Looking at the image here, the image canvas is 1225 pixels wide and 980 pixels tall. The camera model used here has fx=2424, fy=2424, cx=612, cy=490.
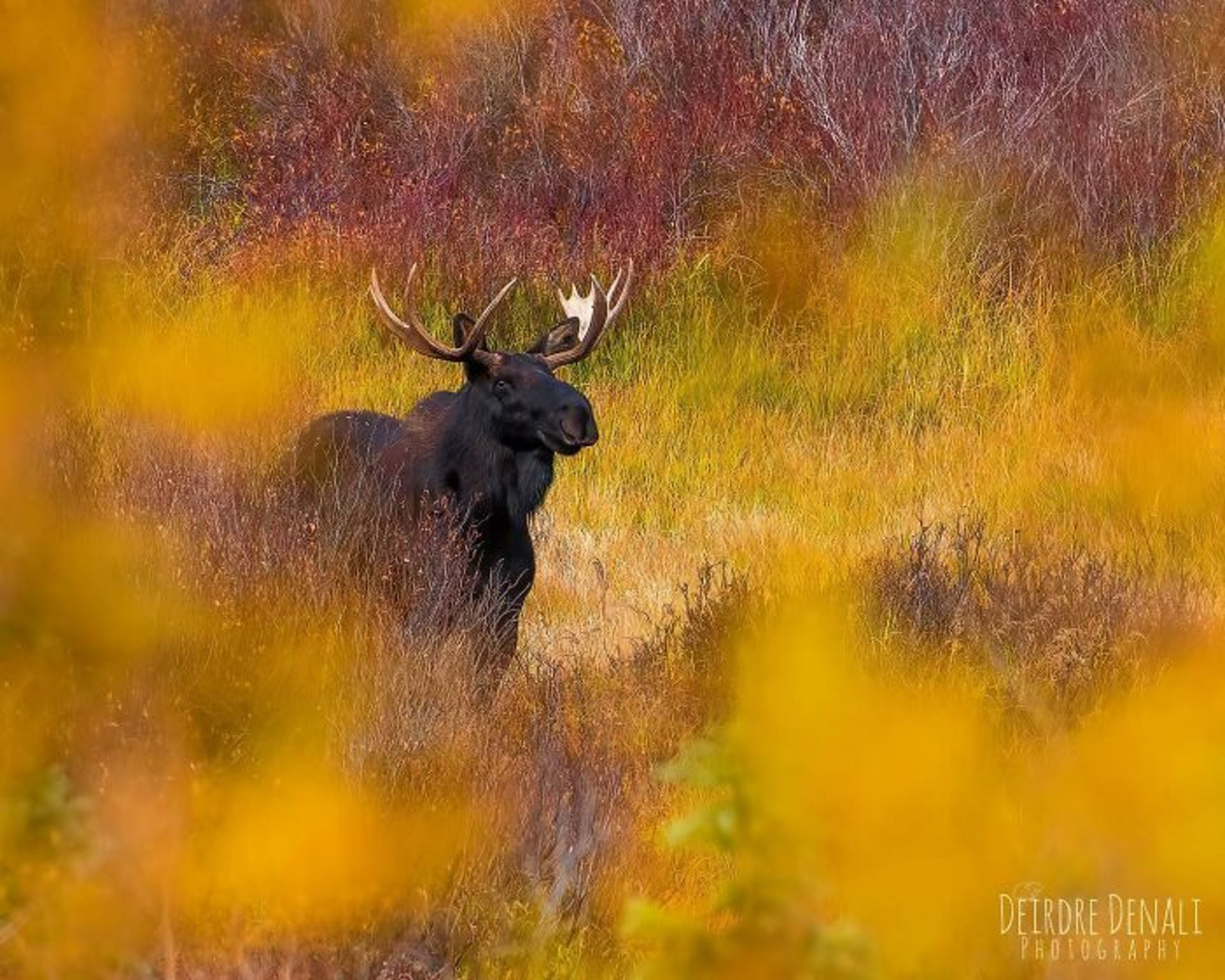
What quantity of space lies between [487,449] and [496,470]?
0.07 meters

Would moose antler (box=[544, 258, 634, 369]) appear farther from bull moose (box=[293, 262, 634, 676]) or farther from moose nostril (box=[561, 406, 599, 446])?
moose nostril (box=[561, 406, 599, 446])

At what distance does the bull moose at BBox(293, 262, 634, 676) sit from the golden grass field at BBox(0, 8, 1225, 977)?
315mm

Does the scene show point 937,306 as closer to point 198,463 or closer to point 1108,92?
point 1108,92

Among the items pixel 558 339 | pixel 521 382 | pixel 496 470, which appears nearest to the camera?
pixel 521 382

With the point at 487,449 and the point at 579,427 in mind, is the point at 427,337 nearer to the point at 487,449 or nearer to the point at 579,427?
the point at 487,449

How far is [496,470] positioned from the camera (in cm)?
752

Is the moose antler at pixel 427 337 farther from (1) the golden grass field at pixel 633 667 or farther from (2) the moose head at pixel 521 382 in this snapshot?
(1) the golden grass field at pixel 633 667

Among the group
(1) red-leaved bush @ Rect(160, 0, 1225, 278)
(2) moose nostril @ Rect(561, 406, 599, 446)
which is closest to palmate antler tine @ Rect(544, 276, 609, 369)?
(2) moose nostril @ Rect(561, 406, 599, 446)

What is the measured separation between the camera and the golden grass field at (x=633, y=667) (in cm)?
450

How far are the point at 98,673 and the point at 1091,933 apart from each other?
2.23 meters

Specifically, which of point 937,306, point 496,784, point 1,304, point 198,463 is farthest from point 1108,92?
point 496,784

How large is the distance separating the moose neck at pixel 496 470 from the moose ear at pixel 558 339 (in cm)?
36

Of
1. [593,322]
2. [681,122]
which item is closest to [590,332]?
[593,322]

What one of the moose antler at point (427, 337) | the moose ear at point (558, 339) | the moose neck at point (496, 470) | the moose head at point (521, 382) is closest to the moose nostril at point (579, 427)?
the moose head at point (521, 382)
